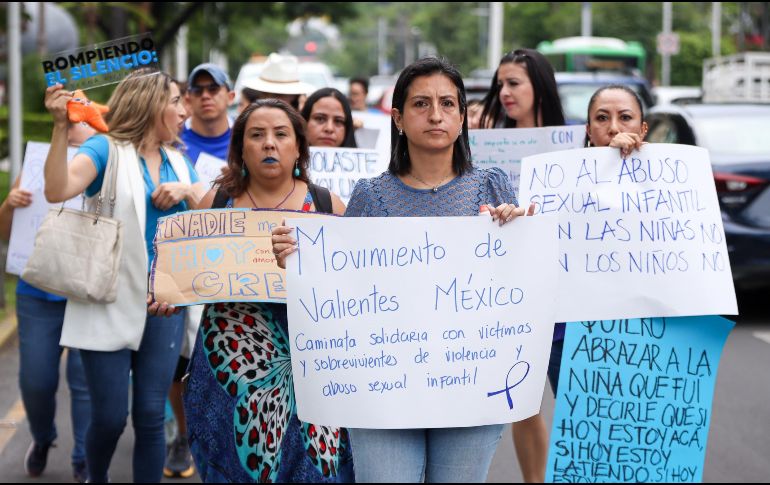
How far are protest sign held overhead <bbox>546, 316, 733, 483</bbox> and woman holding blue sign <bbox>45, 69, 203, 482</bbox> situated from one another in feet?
5.01

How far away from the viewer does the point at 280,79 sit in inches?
280

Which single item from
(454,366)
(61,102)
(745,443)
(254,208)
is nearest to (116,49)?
(61,102)

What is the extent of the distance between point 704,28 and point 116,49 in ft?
183

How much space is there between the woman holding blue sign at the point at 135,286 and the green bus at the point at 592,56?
96.6 feet

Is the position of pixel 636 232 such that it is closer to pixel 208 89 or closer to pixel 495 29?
pixel 208 89

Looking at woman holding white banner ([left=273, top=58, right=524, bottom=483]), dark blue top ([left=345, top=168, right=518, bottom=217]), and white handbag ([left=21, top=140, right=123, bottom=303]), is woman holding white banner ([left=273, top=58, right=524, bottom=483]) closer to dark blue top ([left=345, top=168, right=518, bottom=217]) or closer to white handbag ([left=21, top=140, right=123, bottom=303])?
dark blue top ([left=345, top=168, right=518, bottom=217])

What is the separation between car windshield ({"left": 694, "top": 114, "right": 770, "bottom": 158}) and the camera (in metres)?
9.84

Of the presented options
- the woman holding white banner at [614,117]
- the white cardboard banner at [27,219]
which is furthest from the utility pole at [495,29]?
the woman holding white banner at [614,117]

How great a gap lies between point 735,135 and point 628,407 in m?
6.37

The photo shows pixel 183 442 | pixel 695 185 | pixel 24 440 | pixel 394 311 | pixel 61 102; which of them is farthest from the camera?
pixel 24 440

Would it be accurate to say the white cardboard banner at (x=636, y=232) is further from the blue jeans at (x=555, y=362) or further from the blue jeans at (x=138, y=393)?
the blue jeans at (x=138, y=393)

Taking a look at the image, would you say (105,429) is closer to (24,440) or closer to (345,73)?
(24,440)

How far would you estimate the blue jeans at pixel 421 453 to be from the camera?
3631 millimetres

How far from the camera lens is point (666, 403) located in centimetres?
→ 427
